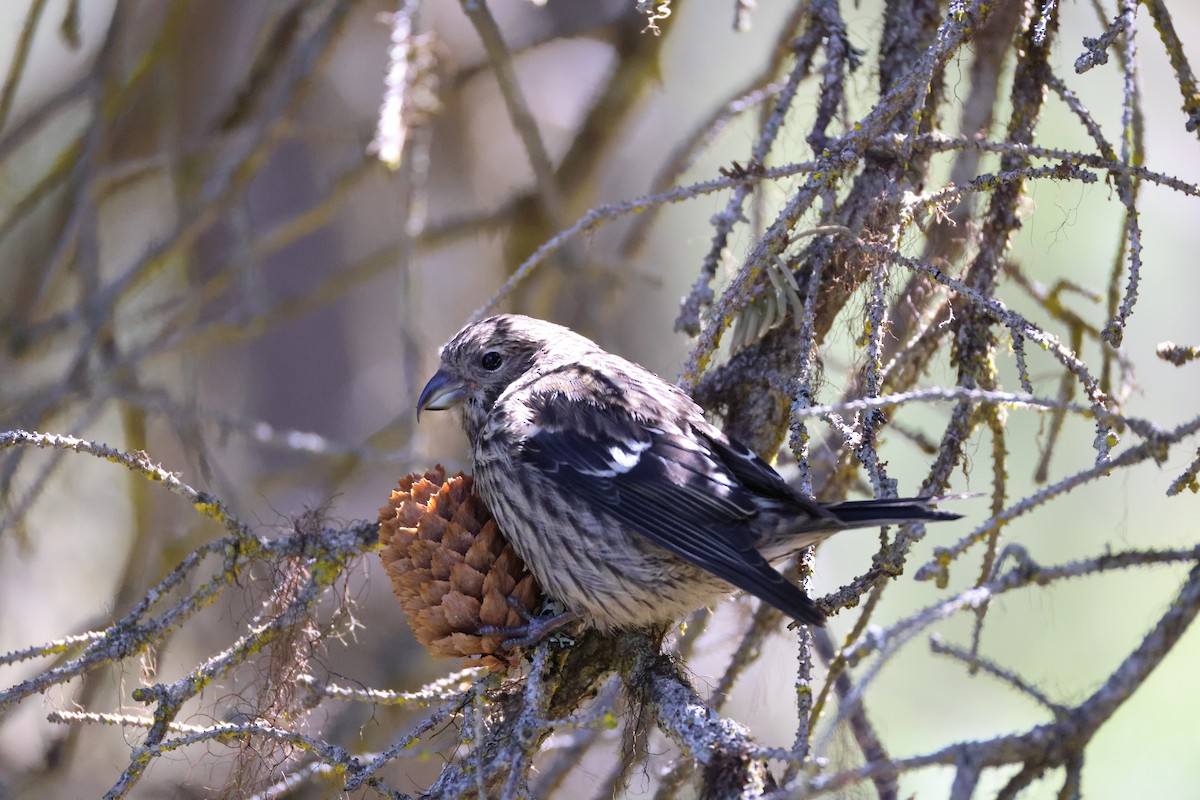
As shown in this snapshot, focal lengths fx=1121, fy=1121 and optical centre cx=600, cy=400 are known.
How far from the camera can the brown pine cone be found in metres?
2.40

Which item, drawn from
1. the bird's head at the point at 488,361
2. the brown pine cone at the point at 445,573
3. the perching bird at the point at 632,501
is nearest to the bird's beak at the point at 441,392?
the bird's head at the point at 488,361

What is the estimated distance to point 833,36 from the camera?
2.80 meters

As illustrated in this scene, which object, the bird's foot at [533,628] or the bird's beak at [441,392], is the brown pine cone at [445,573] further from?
the bird's beak at [441,392]

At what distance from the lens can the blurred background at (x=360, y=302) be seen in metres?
3.70

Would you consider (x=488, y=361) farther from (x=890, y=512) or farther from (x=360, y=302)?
(x=360, y=302)

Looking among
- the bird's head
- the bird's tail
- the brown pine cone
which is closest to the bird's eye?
the bird's head

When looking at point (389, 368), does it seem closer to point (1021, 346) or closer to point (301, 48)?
point (301, 48)

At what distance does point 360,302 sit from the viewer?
6.82 meters

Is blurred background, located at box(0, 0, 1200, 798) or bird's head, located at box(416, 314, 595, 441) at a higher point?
blurred background, located at box(0, 0, 1200, 798)

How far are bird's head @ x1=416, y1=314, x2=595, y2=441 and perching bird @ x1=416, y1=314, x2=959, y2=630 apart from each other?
20cm

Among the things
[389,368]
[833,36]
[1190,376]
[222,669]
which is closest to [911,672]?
[1190,376]

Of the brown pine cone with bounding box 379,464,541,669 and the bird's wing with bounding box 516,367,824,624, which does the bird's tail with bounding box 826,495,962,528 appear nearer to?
the bird's wing with bounding box 516,367,824,624

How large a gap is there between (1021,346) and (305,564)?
1572 millimetres

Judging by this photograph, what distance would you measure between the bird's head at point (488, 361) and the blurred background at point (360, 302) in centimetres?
13
